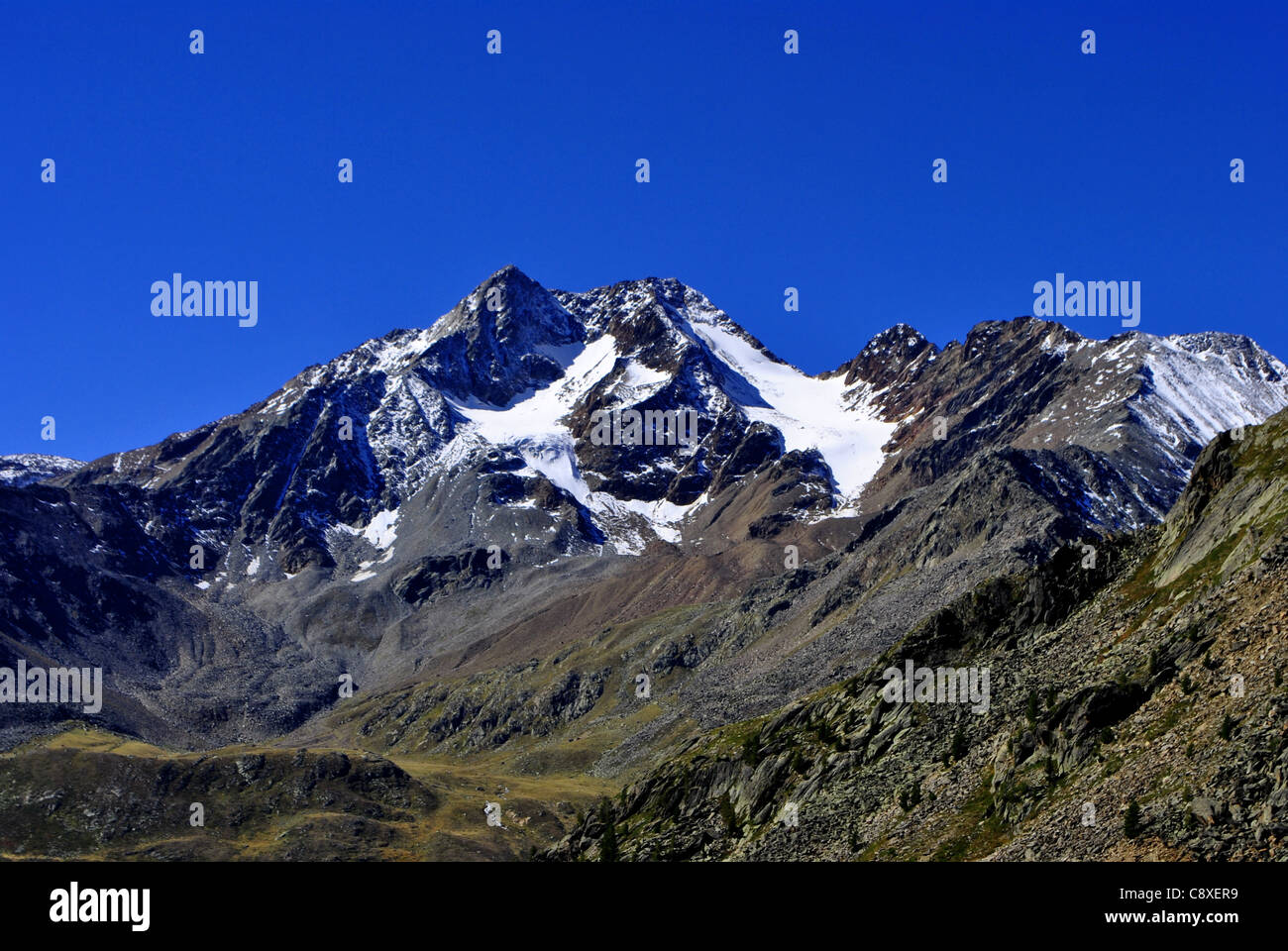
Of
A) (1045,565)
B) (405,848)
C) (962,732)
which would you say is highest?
(1045,565)

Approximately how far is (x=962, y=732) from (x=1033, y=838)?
19.6 metres

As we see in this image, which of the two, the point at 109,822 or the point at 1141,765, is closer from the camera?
the point at 1141,765

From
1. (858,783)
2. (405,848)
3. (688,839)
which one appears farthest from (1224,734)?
(405,848)

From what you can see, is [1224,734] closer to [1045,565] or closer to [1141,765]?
[1141,765]

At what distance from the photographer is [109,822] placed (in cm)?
18475
